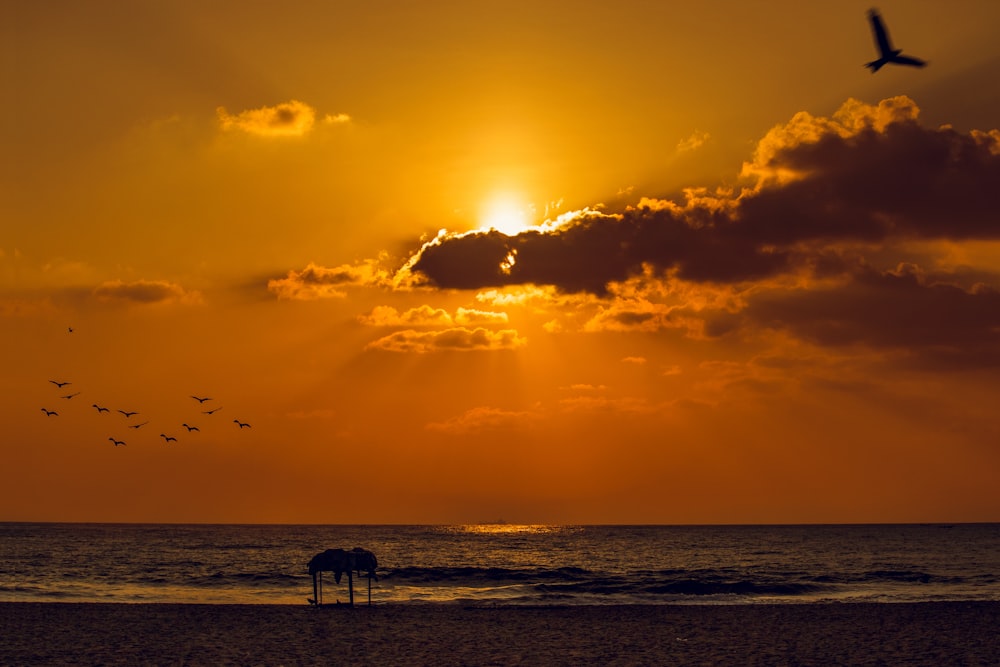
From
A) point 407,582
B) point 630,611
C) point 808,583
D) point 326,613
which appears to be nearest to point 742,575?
point 808,583

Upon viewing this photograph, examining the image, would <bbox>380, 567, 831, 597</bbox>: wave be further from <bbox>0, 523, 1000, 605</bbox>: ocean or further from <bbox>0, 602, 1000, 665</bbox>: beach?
<bbox>0, 602, 1000, 665</bbox>: beach

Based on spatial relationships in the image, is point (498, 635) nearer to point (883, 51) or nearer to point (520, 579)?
point (883, 51)

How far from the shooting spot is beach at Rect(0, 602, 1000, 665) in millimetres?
28172

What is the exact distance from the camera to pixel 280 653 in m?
29.1

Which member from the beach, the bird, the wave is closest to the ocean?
the wave

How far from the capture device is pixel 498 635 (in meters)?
33.2

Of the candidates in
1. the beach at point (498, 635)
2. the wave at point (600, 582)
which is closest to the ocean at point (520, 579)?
the wave at point (600, 582)

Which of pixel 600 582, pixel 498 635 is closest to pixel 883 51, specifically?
pixel 498 635

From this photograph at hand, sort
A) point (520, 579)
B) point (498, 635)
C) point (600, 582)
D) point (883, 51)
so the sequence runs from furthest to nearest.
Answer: point (520, 579) < point (600, 582) < point (498, 635) < point (883, 51)

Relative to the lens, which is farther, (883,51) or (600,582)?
(600,582)

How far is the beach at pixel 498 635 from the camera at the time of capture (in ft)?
92.4

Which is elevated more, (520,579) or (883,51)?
(883,51)

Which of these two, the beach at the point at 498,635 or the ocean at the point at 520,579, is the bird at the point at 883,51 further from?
the ocean at the point at 520,579

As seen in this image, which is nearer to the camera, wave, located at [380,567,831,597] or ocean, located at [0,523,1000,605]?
ocean, located at [0,523,1000,605]
